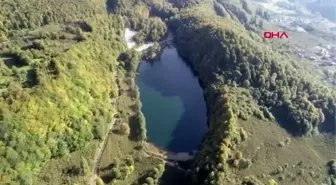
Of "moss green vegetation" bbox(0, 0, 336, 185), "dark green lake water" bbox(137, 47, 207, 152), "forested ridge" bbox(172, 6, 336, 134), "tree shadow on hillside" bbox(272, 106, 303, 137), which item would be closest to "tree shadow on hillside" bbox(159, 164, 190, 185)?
"moss green vegetation" bbox(0, 0, 336, 185)

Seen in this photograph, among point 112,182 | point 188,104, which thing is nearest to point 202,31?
point 188,104

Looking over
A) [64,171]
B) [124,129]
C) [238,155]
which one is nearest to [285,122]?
[238,155]

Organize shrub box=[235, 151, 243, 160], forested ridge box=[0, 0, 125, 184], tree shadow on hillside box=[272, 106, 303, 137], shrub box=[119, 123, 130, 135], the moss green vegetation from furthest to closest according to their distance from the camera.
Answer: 1. tree shadow on hillside box=[272, 106, 303, 137]
2. shrub box=[119, 123, 130, 135]
3. shrub box=[235, 151, 243, 160]
4. the moss green vegetation
5. forested ridge box=[0, 0, 125, 184]

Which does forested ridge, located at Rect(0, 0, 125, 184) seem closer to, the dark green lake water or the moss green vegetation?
the moss green vegetation

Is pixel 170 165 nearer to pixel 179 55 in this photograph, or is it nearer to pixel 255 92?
pixel 255 92

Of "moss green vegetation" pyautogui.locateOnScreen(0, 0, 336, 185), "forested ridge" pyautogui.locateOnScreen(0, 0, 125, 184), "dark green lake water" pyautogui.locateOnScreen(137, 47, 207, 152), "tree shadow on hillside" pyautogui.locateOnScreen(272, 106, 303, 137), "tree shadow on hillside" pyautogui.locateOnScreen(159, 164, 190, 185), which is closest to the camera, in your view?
"forested ridge" pyautogui.locateOnScreen(0, 0, 125, 184)

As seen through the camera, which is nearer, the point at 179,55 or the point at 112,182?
the point at 112,182

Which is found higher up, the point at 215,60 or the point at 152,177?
the point at 215,60

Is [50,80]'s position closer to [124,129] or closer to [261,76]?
[124,129]
